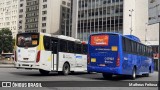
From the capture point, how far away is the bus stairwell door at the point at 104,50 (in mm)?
20641

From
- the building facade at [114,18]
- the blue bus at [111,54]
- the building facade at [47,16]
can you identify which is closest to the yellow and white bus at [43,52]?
the blue bus at [111,54]

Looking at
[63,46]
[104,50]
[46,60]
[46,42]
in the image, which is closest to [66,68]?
[63,46]

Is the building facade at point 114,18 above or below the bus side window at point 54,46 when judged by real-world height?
above

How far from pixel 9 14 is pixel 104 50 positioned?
462 ft

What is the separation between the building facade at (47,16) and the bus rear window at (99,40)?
9756 centimetres

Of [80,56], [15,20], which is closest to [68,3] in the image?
[15,20]

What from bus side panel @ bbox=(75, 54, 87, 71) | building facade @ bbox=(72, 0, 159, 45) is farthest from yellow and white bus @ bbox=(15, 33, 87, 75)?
building facade @ bbox=(72, 0, 159, 45)

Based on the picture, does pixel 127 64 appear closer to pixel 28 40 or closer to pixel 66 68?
pixel 66 68

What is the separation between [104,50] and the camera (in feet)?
68.9

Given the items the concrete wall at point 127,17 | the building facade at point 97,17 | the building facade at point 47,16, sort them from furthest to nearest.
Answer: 1. the building facade at point 47,16
2. the building facade at point 97,17
3. the concrete wall at point 127,17

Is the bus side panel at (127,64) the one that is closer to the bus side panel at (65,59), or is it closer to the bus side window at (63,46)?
the bus side panel at (65,59)

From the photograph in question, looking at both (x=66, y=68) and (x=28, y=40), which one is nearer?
(x=28, y=40)

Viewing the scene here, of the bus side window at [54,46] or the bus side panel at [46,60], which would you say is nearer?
the bus side panel at [46,60]

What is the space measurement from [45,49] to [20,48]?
1728 millimetres
